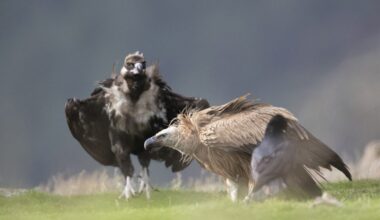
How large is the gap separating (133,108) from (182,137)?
3133 mm

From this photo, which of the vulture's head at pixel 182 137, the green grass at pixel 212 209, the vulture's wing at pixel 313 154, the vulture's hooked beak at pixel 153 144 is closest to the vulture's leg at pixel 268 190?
the green grass at pixel 212 209

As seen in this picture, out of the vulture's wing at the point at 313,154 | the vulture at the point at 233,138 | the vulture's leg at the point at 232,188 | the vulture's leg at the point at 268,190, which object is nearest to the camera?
the vulture's leg at the point at 268,190

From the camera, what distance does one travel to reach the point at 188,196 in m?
14.6

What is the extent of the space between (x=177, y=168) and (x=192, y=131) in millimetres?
4304

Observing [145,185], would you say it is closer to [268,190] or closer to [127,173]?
[127,173]

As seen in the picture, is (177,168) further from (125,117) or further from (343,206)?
(343,206)

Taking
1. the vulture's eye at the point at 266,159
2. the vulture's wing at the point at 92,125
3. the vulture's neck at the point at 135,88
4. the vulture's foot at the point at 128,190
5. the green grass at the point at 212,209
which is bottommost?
the green grass at the point at 212,209

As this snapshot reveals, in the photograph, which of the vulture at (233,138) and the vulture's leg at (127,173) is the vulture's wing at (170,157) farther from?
the vulture at (233,138)

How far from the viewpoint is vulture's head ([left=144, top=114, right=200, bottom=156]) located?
10664 millimetres

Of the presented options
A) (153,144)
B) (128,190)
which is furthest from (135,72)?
(153,144)

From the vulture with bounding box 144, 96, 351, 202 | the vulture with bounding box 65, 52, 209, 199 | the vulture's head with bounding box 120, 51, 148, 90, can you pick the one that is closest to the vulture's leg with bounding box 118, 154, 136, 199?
the vulture with bounding box 65, 52, 209, 199

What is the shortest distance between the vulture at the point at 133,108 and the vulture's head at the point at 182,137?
98.1 inches

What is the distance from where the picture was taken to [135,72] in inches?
544

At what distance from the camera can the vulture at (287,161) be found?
9.10 meters
